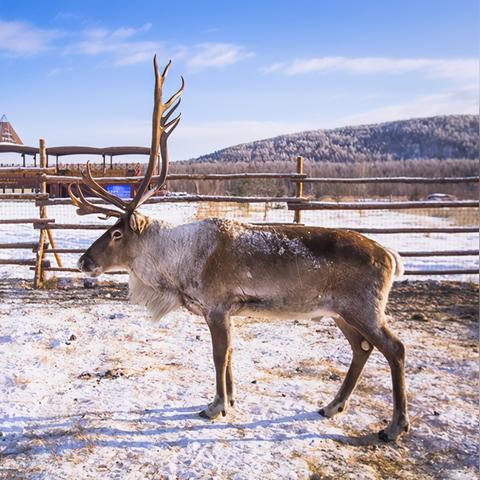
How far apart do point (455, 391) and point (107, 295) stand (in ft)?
14.8

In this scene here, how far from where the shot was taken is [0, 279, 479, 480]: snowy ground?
266 centimetres

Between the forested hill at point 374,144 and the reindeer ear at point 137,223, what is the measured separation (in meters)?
94.7

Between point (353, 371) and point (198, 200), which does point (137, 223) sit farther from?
point (198, 200)

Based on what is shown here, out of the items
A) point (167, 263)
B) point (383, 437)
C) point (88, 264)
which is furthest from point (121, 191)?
point (383, 437)

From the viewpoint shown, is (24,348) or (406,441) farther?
(24,348)

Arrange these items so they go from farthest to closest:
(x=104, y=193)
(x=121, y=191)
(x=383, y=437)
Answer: (x=121, y=191)
(x=104, y=193)
(x=383, y=437)

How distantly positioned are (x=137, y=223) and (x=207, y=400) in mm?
1427

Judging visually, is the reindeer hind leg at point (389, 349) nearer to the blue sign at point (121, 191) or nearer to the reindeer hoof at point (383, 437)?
the reindeer hoof at point (383, 437)

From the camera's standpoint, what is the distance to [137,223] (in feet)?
11.3

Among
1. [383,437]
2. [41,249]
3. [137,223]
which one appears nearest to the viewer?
[383,437]

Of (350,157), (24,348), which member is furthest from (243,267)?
(350,157)

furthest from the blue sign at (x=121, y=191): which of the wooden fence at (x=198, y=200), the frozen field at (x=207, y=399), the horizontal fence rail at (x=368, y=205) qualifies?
the frozen field at (x=207, y=399)

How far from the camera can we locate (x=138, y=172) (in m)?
20.8

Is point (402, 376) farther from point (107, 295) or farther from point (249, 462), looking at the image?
point (107, 295)
